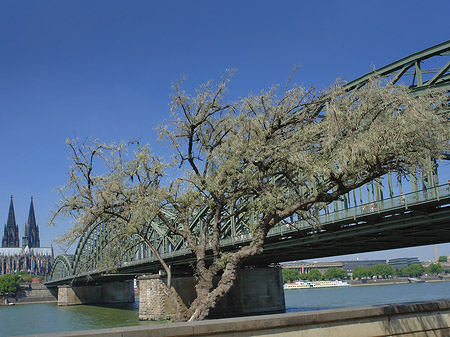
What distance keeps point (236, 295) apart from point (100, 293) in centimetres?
6025

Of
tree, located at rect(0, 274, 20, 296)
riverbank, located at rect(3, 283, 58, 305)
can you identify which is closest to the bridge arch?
riverbank, located at rect(3, 283, 58, 305)

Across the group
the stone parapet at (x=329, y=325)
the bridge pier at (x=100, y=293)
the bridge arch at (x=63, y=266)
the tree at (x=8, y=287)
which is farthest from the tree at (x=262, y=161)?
the tree at (x=8, y=287)

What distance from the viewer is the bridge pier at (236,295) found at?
48250 mm

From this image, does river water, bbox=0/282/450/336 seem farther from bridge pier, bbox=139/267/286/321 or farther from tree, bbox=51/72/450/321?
tree, bbox=51/72/450/321

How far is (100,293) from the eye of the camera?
10344 cm

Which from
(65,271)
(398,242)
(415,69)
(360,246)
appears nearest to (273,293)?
(360,246)

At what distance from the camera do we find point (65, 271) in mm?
126812

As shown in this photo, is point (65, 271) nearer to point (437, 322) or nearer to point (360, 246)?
point (360, 246)

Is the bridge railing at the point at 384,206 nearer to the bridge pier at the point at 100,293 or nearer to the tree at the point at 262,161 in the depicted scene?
the tree at the point at 262,161

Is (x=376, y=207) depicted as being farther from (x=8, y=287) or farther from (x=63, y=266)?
(x=8, y=287)

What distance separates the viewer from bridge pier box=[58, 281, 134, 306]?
10081cm

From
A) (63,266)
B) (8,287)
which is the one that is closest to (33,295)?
(8,287)

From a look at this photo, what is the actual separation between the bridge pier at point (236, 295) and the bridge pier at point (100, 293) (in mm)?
51146

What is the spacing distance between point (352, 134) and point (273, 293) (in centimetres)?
4321
